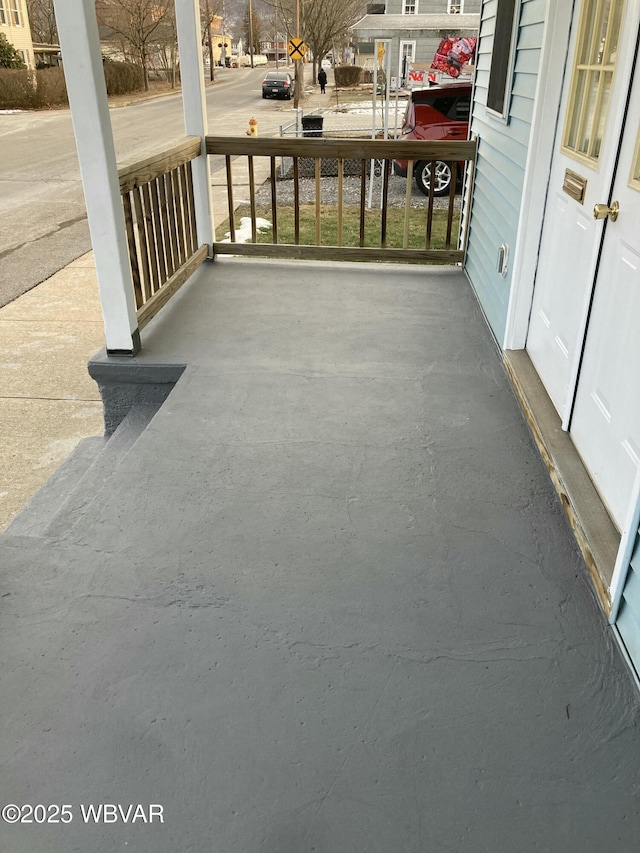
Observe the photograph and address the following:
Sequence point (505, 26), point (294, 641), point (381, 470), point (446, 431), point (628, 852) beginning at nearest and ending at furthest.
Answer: point (628, 852) < point (294, 641) < point (381, 470) < point (446, 431) < point (505, 26)

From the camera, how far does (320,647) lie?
5.65 feet

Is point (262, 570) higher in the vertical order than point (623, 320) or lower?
lower

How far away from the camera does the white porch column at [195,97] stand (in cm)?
416

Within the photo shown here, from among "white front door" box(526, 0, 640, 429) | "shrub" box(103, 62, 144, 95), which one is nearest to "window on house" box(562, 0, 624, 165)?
"white front door" box(526, 0, 640, 429)

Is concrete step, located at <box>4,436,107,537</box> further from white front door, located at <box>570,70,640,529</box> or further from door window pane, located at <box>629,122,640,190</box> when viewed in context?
door window pane, located at <box>629,122,640,190</box>

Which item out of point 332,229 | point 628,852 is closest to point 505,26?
point 628,852

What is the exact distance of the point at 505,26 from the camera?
360 cm

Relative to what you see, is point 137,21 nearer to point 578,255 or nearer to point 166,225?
point 166,225

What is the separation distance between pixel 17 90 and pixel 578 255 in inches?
998

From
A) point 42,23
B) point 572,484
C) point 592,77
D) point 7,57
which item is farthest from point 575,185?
point 42,23

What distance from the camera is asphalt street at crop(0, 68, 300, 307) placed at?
23.9 ft

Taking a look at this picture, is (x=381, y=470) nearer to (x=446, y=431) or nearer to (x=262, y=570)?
(x=446, y=431)

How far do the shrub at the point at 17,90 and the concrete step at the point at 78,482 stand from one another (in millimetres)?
23899

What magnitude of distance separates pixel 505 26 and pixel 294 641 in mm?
3385
